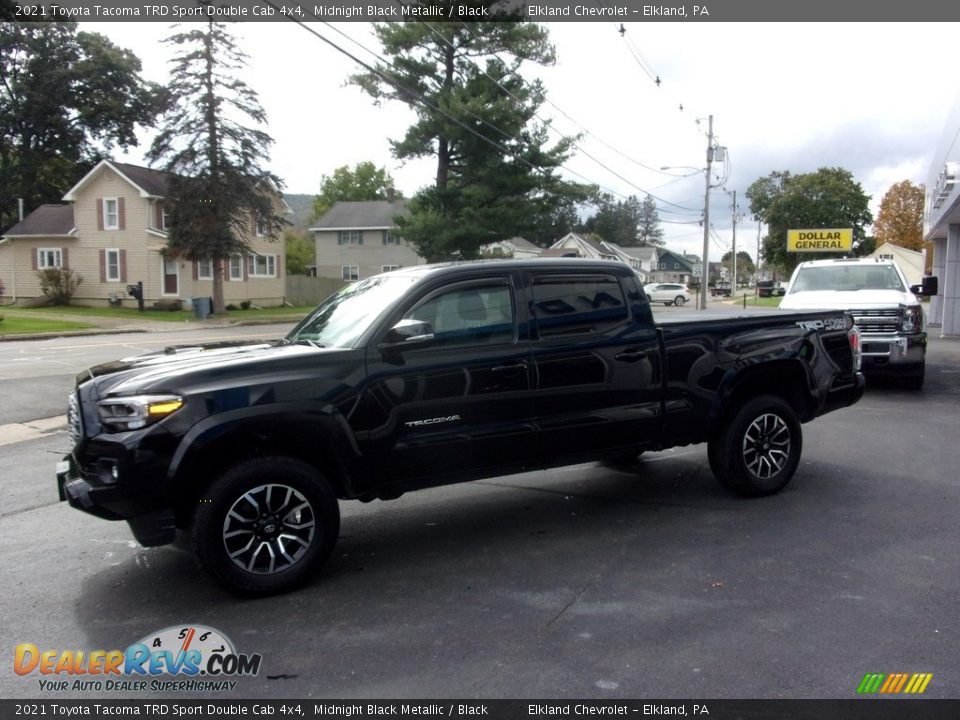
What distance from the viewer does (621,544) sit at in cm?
535

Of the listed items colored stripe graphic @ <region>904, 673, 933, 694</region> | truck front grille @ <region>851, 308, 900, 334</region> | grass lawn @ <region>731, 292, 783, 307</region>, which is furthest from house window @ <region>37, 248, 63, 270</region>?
colored stripe graphic @ <region>904, 673, 933, 694</region>

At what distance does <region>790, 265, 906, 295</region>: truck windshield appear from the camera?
1297 cm

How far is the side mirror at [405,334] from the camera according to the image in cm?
479

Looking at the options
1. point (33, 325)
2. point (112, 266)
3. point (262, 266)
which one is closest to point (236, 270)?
point (262, 266)

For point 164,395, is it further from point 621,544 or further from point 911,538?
point 911,538

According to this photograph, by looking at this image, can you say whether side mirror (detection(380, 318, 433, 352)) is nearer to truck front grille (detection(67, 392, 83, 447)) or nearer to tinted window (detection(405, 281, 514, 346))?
tinted window (detection(405, 281, 514, 346))

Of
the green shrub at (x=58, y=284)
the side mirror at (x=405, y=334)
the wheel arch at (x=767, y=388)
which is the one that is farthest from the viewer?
the green shrub at (x=58, y=284)

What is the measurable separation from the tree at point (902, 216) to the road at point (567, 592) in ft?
239

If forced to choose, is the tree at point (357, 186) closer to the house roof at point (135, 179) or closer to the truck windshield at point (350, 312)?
the house roof at point (135, 179)

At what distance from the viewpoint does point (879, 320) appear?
11492 mm

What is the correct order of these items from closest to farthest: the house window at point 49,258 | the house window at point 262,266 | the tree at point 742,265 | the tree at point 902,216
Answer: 1. the house window at point 49,258
2. the house window at point 262,266
3. the tree at point 902,216
4. the tree at point 742,265

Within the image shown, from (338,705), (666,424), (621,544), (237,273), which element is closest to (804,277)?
(666,424)

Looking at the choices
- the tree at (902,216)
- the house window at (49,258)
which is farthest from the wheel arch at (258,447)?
the tree at (902,216)

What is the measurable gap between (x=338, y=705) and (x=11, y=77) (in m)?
64.1
